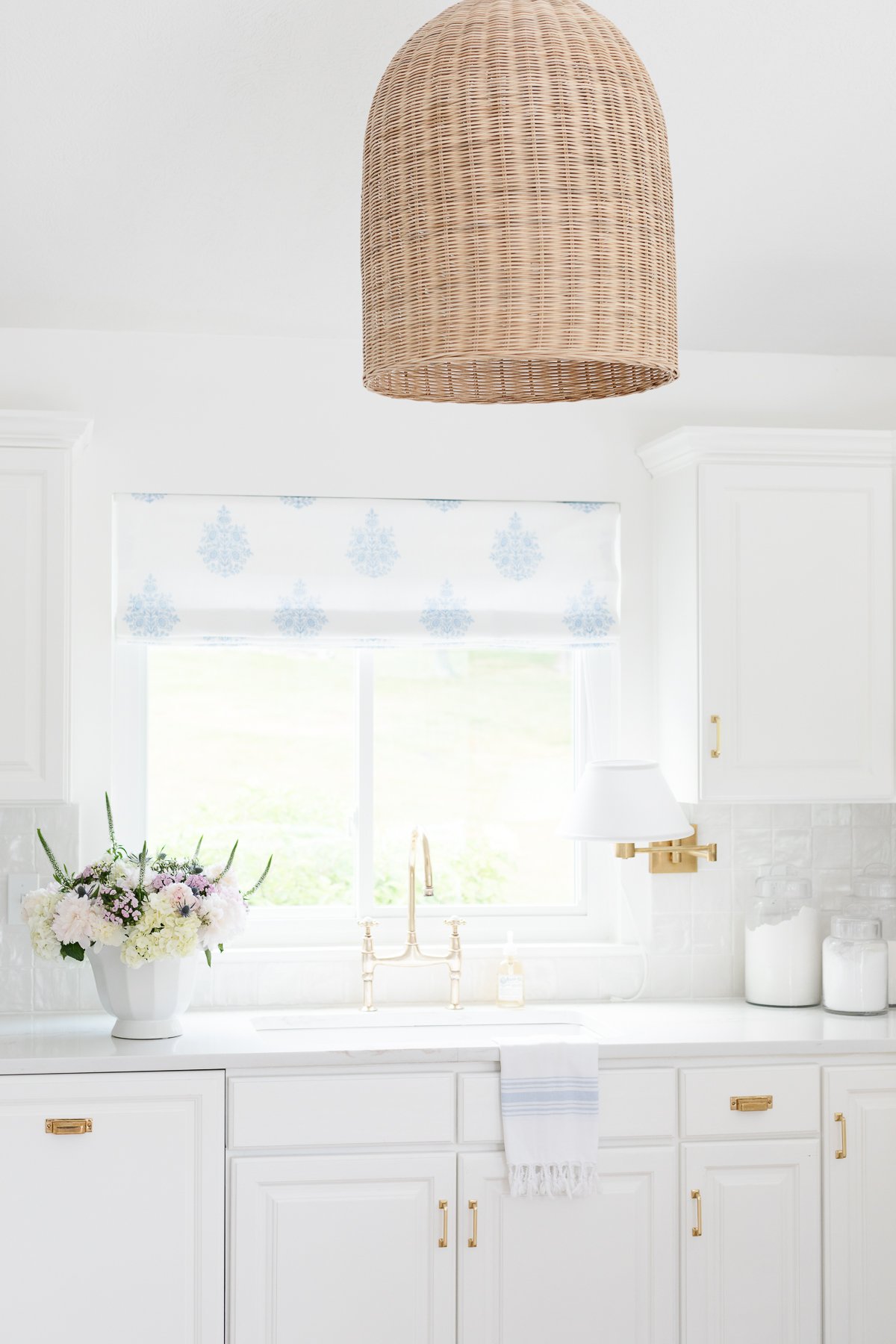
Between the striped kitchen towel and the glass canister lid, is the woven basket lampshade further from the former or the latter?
the glass canister lid

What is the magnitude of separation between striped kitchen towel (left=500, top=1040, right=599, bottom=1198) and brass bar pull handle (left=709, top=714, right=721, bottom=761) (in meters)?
0.76

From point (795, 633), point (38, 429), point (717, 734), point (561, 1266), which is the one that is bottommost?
point (561, 1266)

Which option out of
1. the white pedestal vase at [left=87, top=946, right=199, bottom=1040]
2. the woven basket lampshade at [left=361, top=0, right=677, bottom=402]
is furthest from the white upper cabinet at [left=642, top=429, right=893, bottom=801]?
the woven basket lampshade at [left=361, top=0, right=677, bottom=402]

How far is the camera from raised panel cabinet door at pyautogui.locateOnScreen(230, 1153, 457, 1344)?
Result: 273cm

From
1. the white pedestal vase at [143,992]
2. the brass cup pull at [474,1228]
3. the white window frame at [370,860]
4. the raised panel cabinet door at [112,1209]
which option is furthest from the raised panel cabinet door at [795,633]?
the raised panel cabinet door at [112,1209]

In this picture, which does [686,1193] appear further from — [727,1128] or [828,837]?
[828,837]

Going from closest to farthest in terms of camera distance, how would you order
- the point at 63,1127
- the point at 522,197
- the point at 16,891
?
the point at 522,197
the point at 63,1127
the point at 16,891

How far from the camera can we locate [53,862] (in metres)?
2.98

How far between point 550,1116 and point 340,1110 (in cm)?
44

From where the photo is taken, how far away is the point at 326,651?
3.47 metres

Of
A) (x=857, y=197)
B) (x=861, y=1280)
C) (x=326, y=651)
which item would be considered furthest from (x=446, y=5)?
(x=861, y=1280)

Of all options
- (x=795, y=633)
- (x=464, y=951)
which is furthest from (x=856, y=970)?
(x=464, y=951)

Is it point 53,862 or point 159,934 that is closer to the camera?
point 159,934

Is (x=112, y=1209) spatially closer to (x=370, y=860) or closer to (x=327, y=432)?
(x=370, y=860)
